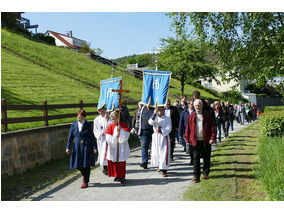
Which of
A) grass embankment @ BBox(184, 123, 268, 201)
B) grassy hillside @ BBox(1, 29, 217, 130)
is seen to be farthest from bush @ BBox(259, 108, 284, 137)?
grassy hillside @ BBox(1, 29, 217, 130)

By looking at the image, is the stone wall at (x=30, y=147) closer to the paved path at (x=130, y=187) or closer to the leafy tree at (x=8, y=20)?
the paved path at (x=130, y=187)

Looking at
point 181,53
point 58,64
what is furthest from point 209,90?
point 58,64

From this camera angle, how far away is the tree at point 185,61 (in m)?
35.6

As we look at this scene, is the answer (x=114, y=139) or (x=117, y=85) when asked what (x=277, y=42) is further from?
(x=114, y=139)

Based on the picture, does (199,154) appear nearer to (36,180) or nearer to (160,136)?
(160,136)

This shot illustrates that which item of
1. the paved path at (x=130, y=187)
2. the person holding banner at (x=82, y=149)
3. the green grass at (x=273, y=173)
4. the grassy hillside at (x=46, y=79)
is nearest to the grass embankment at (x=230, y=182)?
the green grass at (x=273, y=173)

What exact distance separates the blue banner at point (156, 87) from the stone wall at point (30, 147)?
346cm

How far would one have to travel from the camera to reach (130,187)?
22.7ft

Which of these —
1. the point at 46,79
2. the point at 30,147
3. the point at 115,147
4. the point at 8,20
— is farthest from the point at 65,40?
the point at 115,147

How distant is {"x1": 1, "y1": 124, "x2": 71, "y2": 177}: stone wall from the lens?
770cm

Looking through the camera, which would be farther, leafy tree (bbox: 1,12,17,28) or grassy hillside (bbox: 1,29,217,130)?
leafy tree (bbox: 1,12,17,28)

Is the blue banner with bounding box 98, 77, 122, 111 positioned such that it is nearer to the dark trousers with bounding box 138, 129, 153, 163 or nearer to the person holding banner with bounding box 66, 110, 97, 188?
the person holding banner with bounding box 66, 110, 97, 188

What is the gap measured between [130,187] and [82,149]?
144 cm

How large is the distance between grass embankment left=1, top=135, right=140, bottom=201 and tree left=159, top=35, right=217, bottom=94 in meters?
27.5
